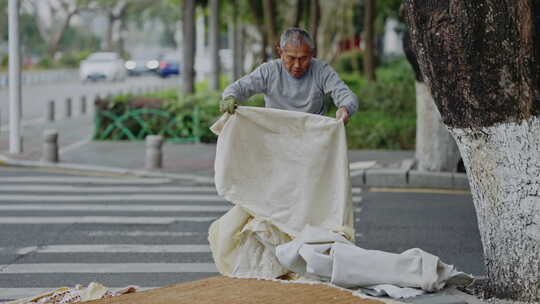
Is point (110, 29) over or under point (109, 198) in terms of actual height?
over

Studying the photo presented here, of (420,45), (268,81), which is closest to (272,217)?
(268,81)

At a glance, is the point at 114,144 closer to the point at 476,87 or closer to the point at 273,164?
the point at 273,164

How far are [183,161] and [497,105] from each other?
Answer: 9.42 metres

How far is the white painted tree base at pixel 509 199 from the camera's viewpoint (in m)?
5.68

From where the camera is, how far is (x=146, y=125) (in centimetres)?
1752

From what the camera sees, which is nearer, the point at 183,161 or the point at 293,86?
the point at 293,86

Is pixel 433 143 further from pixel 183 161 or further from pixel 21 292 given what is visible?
pixel 21 292

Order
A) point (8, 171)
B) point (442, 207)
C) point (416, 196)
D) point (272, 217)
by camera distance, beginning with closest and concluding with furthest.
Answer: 1. point (272, 217)
2. point (442, 207)
3. point (416, 196)
4. point (8, 171)

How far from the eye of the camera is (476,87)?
5.75 meters

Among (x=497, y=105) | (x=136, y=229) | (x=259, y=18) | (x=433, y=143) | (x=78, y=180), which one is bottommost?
(x=78, y=180)

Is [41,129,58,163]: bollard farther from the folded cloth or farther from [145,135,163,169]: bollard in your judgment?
the folded cloth

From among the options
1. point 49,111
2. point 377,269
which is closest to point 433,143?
point 377,269

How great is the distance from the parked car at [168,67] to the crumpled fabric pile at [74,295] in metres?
51.3

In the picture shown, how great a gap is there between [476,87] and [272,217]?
5.20ft
